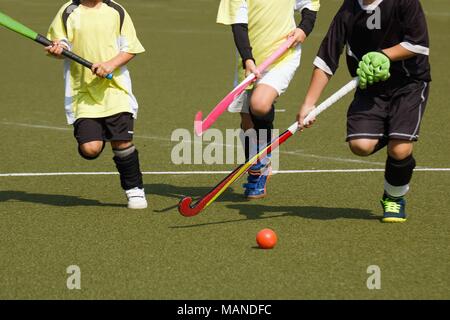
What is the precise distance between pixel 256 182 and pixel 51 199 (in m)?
1.42

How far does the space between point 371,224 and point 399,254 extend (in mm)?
735

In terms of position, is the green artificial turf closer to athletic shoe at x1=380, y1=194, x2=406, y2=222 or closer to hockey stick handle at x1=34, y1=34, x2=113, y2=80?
athletic shoe at x1=380, y1=194, x2=406, y2=222

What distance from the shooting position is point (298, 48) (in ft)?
25.5

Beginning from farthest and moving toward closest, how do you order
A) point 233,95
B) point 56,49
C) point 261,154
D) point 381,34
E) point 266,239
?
point 233,95 → point 56,49 → point 261,154 → point 381,34 → point 266,239

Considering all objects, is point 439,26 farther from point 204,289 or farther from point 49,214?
point 204,289

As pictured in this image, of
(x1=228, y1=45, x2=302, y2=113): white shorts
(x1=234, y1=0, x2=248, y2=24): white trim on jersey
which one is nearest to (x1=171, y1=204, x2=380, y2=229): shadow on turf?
(x1=228, y1=45, x2=302, y2=113): white shorts

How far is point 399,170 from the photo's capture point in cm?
679

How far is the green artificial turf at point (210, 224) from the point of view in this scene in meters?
5.57

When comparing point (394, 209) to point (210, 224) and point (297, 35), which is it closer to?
point (210, 224)

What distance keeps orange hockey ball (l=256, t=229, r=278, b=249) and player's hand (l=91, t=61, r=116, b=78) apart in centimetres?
162

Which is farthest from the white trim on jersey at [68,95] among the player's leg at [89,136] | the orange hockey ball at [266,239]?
the orange hockey ball at [266,239]

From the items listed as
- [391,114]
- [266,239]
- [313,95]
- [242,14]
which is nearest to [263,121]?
[242,14]

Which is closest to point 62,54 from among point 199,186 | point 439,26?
point 199,186

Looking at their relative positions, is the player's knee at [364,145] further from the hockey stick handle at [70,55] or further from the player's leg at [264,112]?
the hockey stick handle at [70,55]
